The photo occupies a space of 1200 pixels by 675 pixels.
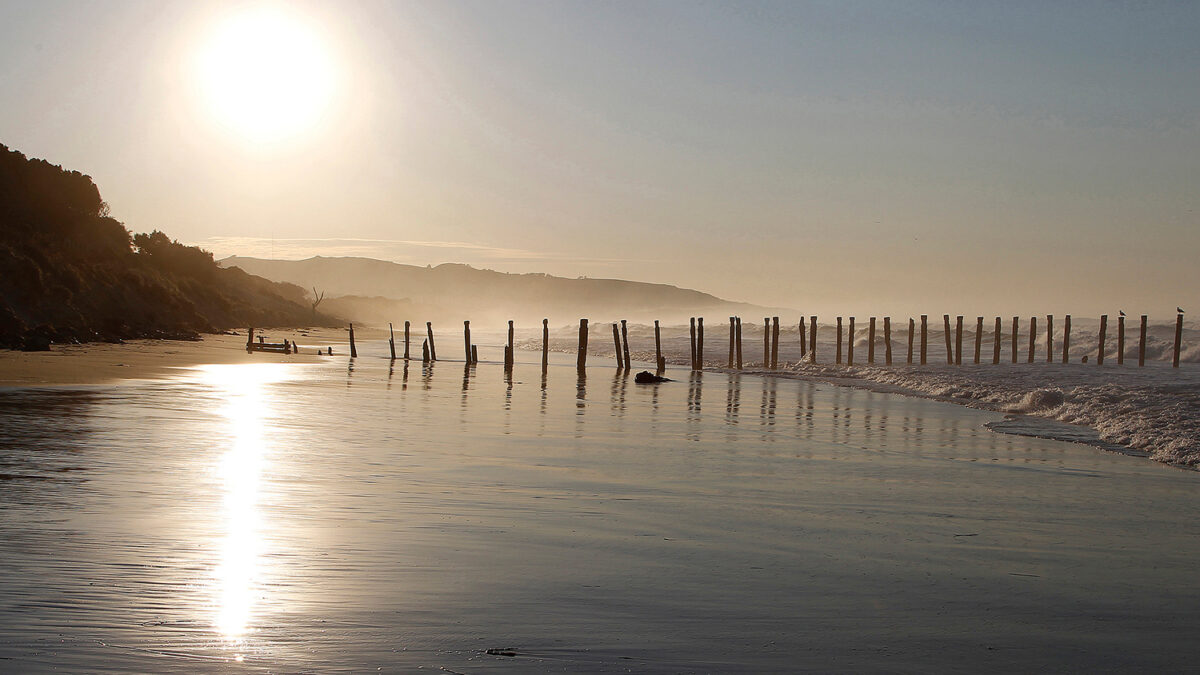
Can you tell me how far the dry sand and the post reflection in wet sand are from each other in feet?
15.5

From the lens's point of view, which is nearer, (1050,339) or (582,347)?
(582,347)

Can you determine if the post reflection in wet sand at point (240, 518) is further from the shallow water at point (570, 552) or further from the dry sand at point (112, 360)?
the dry sand at point (112, 360)

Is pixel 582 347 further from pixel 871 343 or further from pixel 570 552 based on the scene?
pixel 570 552

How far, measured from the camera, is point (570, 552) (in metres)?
6.78

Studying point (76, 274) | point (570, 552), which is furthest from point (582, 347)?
point (570, 552)

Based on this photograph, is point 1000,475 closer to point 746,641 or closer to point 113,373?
point 746,641

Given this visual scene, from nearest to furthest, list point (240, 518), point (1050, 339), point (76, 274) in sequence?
point (240, 518)
point (76, 274)
point (1050, 339)

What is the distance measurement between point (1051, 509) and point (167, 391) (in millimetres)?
16899

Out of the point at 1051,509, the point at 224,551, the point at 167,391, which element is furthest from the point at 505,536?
the point at 167,391

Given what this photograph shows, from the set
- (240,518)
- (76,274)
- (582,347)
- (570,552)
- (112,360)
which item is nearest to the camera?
(570,552)

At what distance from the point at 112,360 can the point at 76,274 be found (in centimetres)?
1623

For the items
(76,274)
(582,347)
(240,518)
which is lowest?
(240,518)

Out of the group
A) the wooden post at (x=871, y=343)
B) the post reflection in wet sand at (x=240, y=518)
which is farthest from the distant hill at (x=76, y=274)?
the wooden post at (x=871, y=343)

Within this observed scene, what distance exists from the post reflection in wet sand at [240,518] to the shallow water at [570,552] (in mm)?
37
